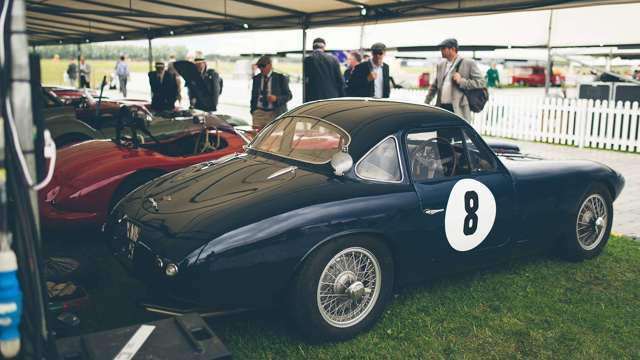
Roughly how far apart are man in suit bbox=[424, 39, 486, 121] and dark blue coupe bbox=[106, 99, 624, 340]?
96.7 inches

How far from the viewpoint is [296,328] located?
351 centimetres

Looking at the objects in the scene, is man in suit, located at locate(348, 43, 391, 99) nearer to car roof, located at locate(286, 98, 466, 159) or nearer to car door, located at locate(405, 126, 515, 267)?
car roof, located at locate(286, 98, 466, 159)

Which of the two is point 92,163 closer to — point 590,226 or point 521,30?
point 590,226

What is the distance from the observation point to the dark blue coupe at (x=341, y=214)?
10.8 ft

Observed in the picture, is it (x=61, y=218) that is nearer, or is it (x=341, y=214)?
(x=341, y=214)

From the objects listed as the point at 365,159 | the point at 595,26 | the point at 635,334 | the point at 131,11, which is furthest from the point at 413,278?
the point at 595,26

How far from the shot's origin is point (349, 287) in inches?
142

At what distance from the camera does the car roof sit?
4.00 m

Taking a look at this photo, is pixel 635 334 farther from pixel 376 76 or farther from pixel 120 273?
pixel 376 76

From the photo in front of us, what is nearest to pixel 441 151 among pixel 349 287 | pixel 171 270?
pixel 349 287

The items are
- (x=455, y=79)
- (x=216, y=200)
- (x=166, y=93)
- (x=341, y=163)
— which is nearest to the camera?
(x=216, y=200)

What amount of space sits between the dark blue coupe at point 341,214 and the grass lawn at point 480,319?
0.83 feet

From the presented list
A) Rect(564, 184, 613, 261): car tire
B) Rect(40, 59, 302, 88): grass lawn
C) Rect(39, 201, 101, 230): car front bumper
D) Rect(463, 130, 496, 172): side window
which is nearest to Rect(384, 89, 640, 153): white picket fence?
Rect(564, 184, 613, 261): car tire

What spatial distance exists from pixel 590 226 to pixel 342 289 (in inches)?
108
